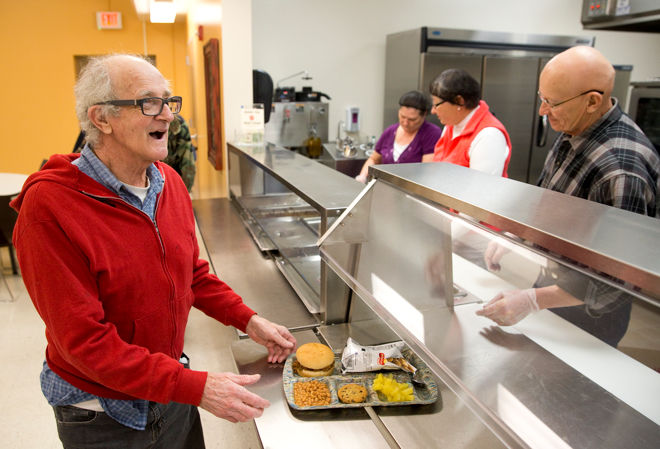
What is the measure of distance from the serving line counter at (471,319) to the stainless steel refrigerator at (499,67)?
3300mm

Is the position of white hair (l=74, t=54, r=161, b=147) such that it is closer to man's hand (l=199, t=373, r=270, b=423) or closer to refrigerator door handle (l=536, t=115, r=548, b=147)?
man's hand (l=199, t=373, r=270, b=423)

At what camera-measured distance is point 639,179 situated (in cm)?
137

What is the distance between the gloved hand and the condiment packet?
342 millimetres

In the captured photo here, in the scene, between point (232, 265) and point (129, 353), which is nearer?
point (129, 353)

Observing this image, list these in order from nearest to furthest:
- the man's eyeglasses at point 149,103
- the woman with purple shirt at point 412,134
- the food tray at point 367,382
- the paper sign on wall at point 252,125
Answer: the man's eyeglasses at point 149,103, the food tray at point 367,382, the woman with purple shirt at point 412,134, the paper sign on wall at point 252,125

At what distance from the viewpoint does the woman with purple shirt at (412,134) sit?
3.21 metres

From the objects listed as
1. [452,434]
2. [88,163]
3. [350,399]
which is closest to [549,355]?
[452,434]

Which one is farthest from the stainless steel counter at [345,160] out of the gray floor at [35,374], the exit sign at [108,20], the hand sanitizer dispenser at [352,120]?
the exit sign at [108,20]

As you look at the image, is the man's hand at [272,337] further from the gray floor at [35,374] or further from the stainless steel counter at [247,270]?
the gray floor at [35,374]

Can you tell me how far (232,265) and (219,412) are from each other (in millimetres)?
1300

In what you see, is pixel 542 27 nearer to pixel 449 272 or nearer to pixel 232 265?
pixel 232 265

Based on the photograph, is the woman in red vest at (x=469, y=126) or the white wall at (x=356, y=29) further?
the white wall at (x=356, y=29)

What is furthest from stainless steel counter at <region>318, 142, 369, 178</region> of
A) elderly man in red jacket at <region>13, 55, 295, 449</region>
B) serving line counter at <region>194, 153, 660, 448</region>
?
elderly man in red jacket at <region>13, 55, 295, 449</region>

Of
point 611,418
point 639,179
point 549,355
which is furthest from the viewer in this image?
point 639,179
